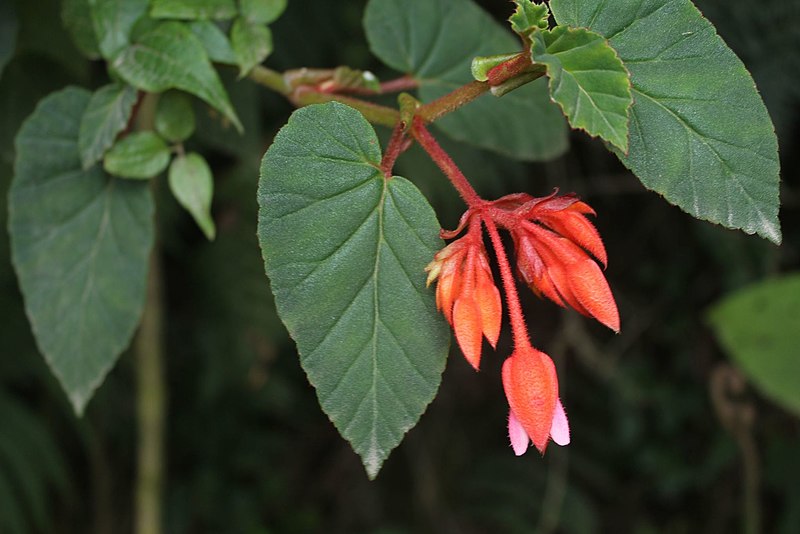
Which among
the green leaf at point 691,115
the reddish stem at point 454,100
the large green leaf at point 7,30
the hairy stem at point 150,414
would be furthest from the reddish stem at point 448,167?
the hairy stem at point 150,414

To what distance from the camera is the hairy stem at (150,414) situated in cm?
157

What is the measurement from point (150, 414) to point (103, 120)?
2.69 feet

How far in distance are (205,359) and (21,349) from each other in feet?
1.60

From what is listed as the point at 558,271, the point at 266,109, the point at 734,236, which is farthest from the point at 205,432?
the point at 558,271

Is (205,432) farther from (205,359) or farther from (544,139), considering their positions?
(544,139)

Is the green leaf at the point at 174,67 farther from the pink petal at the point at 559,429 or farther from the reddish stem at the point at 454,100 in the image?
the pink petal at the point at 559,429

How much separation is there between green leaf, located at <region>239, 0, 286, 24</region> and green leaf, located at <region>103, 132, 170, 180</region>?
163 mm

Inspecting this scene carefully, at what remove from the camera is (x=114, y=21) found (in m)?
0.96

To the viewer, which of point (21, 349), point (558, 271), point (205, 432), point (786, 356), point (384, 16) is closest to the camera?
point (558, 271)

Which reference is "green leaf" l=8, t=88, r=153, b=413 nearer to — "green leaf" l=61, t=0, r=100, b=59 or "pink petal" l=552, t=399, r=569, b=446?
"green leaf" l=61, t=0, r=100, b=59

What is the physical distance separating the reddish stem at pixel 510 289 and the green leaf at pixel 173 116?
42 cm

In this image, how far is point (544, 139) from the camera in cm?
110

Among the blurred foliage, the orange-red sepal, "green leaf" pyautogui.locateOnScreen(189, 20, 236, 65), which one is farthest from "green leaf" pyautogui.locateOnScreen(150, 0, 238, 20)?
the blurred foliage

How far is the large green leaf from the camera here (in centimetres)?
105
